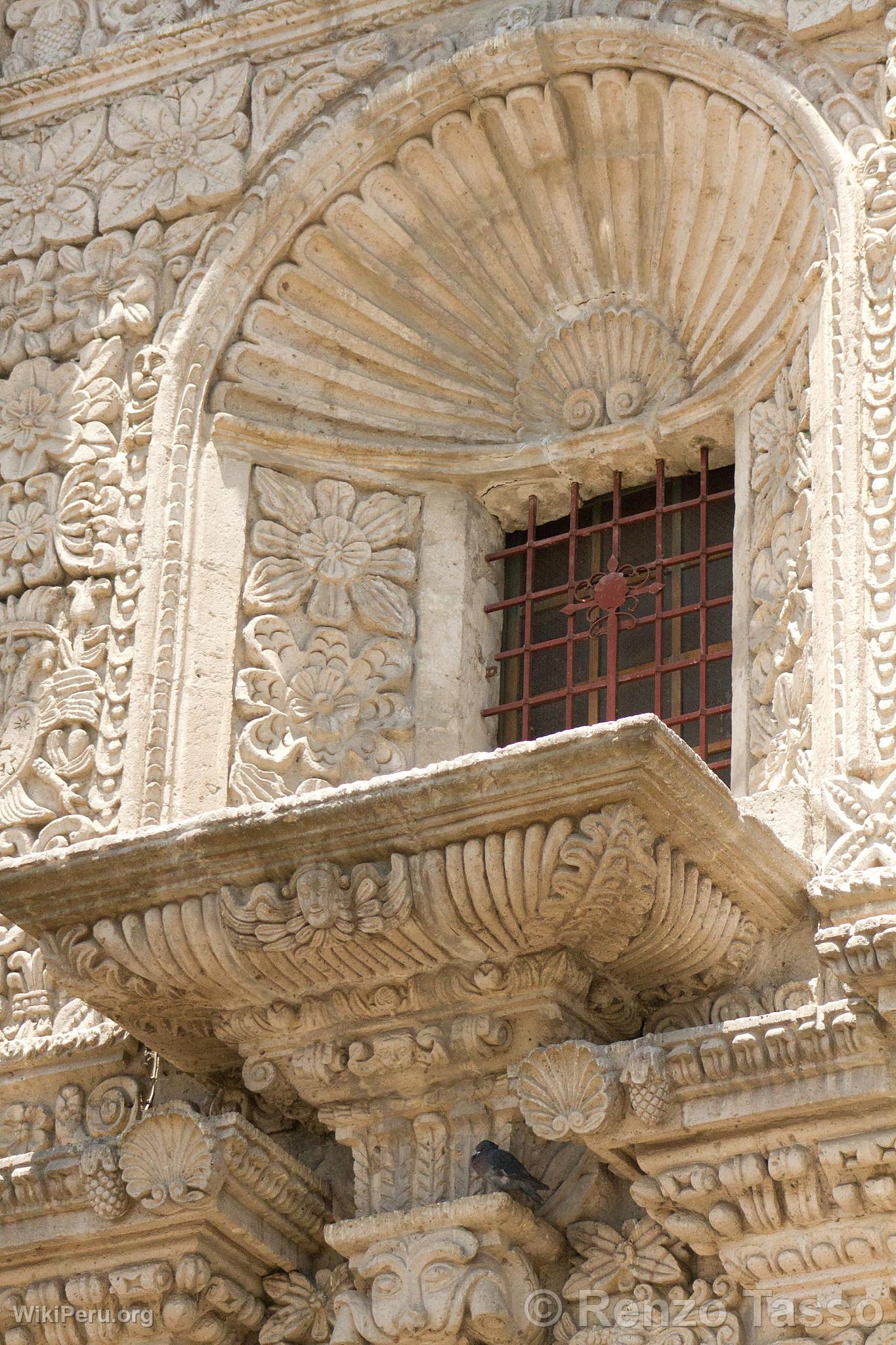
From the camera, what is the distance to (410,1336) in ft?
21.3

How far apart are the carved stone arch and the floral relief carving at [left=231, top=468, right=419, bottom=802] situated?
103 mm

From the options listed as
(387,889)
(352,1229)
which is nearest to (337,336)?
(387,889)

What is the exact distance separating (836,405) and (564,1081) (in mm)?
1880

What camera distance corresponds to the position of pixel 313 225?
8211 mm

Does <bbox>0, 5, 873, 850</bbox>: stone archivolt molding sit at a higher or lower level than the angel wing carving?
higher

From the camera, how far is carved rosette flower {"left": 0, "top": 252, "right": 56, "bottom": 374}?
838cm

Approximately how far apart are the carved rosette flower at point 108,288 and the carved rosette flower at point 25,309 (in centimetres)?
3

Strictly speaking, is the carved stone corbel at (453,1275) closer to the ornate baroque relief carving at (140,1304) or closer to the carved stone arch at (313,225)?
the ornate baroque relief carving at (140,1304)

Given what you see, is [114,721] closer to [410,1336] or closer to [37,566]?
[37,566]

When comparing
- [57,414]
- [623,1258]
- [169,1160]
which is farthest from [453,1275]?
[57,414]

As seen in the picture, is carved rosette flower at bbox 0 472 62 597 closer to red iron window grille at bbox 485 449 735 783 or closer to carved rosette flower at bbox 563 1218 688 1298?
red iron window grille at bbox 485 449 735 783

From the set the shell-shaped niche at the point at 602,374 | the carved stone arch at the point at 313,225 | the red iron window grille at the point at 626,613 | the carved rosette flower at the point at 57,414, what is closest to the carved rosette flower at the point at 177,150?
the carved stone arch at the point at 313,225

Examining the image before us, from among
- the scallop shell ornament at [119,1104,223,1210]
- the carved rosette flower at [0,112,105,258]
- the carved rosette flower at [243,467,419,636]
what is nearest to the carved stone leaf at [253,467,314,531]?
the carved rosette flower at [243,467,419,636]

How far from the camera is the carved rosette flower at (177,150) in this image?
8.31 m
